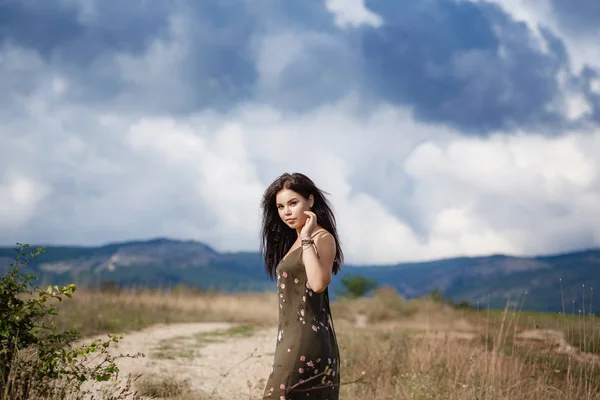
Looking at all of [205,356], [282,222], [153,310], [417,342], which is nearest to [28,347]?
[282,222]

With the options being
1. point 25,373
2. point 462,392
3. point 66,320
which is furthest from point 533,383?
point 66,320

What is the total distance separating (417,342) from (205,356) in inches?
158

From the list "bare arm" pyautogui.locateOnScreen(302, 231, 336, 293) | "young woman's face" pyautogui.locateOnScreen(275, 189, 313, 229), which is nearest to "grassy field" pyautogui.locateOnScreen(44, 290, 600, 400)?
"bare arm" pyautogui.locateOnScreen(302, 231, 336, 293)

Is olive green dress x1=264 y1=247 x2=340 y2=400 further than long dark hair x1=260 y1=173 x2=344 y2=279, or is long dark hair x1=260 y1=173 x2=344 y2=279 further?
long dark hair x1=260 y1=173 x2=344 y2=279

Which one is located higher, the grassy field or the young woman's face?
the young woman's face

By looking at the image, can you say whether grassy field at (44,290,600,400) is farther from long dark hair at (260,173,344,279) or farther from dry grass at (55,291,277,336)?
long dark hair at (260,173,344,279)

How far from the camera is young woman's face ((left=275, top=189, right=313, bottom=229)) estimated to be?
4.92 meters

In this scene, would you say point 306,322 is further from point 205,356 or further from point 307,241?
point 205,356

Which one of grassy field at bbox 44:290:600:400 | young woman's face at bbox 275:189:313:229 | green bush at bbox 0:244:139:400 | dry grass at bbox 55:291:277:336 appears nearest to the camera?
young woman's face at bbox 275:189:313:229

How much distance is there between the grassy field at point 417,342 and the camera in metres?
7.54

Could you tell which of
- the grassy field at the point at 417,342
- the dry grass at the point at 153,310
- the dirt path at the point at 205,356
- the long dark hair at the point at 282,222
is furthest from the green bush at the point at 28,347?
the dry grass at the point at 153,310

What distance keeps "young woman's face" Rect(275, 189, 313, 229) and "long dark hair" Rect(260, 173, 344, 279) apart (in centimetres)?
4

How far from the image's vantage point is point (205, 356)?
12.7 meters

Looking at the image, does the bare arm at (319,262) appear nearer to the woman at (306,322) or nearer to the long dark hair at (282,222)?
the woman at (306,322)
